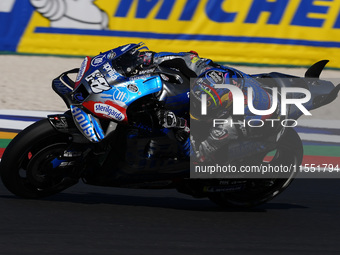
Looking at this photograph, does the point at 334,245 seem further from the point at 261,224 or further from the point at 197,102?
the point at 197,102

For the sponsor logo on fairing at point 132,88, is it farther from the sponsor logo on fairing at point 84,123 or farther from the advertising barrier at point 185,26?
the advertising barrier at point 185,26

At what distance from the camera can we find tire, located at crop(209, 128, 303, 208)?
600 centimetres

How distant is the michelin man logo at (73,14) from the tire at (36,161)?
6095 mm

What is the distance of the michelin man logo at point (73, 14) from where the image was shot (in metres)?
11.4

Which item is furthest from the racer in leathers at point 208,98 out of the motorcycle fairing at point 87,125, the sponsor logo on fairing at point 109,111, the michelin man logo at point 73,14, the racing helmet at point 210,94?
the michelin man logo at point 73,14

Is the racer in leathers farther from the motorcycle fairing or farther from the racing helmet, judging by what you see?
the motorcycle fairing

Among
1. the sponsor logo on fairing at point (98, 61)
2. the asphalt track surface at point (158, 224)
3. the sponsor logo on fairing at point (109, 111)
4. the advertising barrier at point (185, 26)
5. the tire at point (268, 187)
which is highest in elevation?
the advertising barrier at point (185, 26)

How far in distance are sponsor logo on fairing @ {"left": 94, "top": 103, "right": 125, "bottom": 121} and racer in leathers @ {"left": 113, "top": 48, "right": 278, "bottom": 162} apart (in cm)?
29

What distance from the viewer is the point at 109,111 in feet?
17.6

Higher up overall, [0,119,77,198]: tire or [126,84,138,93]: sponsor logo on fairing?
[126,84,138,93]: sponsor logo on fairing

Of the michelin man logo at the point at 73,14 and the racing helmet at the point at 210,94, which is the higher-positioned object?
the michelin man logo at the point at 73,14

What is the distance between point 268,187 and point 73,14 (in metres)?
6.36

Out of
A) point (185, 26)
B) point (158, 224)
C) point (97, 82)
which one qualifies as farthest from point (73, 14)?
point (158, 224)

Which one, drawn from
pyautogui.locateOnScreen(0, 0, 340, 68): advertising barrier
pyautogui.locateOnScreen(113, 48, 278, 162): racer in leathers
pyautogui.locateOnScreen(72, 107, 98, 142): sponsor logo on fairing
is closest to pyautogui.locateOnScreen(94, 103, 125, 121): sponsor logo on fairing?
pyautogui.locateOnScreen(72, 107, 98, 142): sponsor logo on fairing
